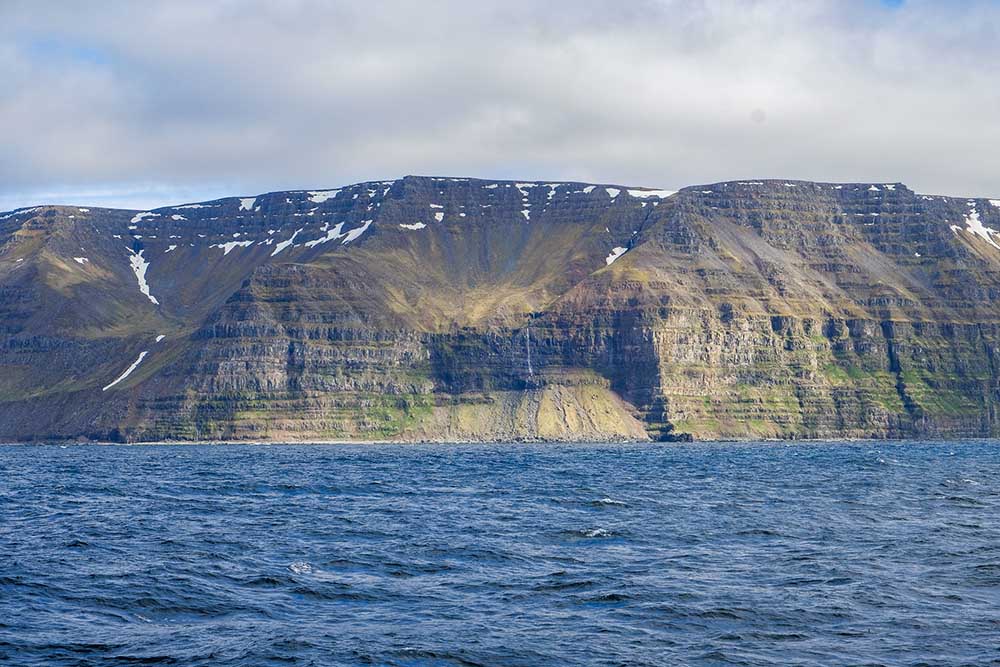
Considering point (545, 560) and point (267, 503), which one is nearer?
point (545, 560)

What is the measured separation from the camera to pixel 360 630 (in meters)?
50.9

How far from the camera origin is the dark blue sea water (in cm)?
4816

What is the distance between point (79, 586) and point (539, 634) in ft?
74.1

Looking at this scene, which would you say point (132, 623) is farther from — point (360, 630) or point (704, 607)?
point (704, 607)

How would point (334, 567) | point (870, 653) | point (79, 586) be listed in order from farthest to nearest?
point (334, 567) < point (79, 586) < point (870, 653)

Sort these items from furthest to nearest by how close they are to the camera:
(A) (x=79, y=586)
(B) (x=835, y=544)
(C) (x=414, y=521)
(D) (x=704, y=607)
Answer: (C) (x=414, y=521)
(B) (x=835, y=544)
(A) (x=79, y=586)
(D) (x=704, y=607)

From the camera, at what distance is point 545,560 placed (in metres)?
68.9

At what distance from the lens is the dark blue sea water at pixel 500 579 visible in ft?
158

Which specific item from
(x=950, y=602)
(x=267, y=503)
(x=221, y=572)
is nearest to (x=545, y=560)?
(x=221, y=572)

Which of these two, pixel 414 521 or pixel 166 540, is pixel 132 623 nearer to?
pixel 166 540

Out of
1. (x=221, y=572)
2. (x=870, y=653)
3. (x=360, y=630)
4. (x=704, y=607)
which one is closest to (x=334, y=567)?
(x=221, y=572)

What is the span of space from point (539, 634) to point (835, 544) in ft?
99.9

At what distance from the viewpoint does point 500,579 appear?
62.6 meters

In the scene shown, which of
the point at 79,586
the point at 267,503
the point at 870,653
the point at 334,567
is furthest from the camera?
the point at 267,503
